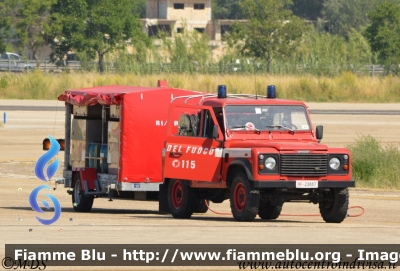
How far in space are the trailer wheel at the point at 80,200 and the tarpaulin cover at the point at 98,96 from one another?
1.50 meters

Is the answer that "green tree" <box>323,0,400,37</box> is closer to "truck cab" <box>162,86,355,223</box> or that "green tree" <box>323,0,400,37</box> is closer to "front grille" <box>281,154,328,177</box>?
"truck cab" <box>162,86,355,223</box>

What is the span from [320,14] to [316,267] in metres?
156

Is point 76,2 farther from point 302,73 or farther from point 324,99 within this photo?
point 324,99

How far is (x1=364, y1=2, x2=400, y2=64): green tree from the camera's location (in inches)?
3450

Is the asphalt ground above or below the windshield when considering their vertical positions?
below

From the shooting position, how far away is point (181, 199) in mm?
18578

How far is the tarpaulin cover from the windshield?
117 inches

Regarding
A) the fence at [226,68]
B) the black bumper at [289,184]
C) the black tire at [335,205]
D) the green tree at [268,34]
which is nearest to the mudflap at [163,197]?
the black tire at [335,205]

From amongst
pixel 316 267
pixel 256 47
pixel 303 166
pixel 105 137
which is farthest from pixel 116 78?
pixel 316 267

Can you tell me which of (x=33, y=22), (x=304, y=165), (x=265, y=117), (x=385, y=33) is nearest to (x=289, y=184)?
(x=304, y=165)

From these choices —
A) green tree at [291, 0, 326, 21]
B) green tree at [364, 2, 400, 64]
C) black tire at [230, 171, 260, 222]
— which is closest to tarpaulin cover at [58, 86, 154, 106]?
black tire at [230, 171, 260, 222]

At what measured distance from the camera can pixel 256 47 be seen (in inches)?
3595

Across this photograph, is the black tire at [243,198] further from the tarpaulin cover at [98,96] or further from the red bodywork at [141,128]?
the tarpaulin cover at [98,96]

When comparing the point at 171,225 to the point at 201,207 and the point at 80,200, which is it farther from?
the point at 80,200
